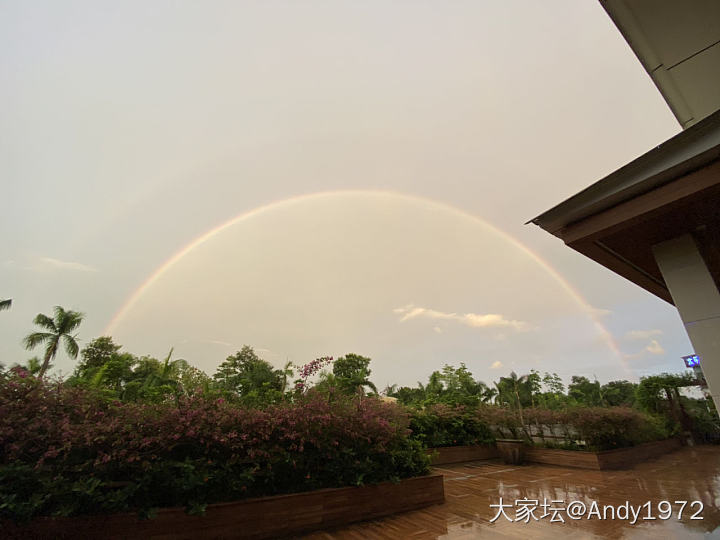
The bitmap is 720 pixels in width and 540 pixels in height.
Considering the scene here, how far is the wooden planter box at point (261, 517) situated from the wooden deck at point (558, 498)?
0.16 metres

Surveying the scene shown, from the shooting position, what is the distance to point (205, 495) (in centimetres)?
354

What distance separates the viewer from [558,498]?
534 cm

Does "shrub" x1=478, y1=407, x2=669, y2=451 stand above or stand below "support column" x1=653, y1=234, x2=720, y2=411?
below

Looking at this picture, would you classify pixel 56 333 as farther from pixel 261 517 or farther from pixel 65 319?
pixel 261 517

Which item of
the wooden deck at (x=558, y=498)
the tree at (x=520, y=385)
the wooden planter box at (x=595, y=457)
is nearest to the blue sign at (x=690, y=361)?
the wooden deck at (x=558, y=498)

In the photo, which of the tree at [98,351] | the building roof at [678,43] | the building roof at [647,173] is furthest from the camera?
the tree at [98,351]

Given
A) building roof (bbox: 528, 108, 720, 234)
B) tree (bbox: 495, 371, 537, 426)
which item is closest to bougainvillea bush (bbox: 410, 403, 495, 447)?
building roof (bbox: 528, 108, 720, 234)

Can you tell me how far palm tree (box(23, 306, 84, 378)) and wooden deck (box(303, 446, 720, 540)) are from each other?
27.8 m

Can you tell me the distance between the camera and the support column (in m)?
2.72

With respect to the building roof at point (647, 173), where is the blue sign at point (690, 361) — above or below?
below

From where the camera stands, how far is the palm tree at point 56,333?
22.9 meters

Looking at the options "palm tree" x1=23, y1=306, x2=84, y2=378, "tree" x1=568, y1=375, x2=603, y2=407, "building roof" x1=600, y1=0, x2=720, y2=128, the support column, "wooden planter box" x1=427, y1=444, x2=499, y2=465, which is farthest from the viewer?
"palm tree" x1=23, y1=306, x2=84, y2=378

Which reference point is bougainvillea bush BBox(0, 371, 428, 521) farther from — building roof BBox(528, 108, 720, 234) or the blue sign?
the blue sign

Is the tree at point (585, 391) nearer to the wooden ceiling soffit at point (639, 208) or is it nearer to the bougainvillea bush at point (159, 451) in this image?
the bougainvillea bush at point (159, 451)
